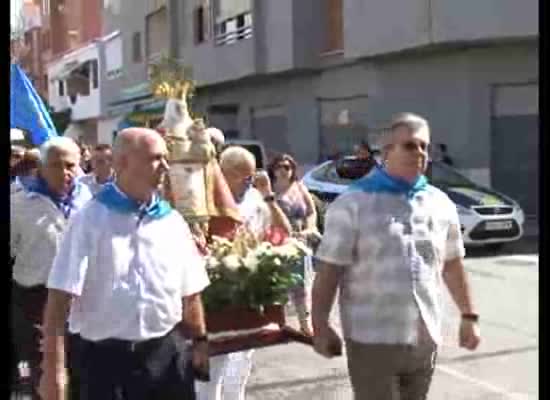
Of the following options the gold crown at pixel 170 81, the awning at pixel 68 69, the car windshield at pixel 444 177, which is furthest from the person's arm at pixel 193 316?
the awning at pixel 68 69

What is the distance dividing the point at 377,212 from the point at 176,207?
135cm

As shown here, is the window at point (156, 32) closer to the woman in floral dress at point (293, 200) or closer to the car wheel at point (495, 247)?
the car wheel at point (495, 247)

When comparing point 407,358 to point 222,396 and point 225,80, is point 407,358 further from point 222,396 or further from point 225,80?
point 225,80

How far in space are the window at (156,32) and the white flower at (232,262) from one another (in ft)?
107

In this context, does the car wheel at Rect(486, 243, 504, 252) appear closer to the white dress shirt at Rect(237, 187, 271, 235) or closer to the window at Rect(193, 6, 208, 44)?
the white dress shirt at Rect(237, 187, 271, 235)

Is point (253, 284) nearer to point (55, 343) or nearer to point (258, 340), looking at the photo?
point (258, 340)

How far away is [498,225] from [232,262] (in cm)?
1101

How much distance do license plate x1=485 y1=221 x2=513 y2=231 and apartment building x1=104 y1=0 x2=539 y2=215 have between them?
251 centimetres

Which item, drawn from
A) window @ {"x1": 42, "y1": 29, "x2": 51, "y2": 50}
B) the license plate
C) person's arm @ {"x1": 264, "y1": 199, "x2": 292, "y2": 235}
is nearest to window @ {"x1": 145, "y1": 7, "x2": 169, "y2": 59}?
the license plate

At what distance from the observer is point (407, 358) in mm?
4305

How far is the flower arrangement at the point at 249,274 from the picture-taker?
494 centimetres

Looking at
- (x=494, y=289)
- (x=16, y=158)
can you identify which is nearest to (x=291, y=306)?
(x=16, y=158)

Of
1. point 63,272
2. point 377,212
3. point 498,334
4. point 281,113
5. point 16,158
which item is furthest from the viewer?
point 281,113

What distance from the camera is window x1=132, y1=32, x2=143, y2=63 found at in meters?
41.0
